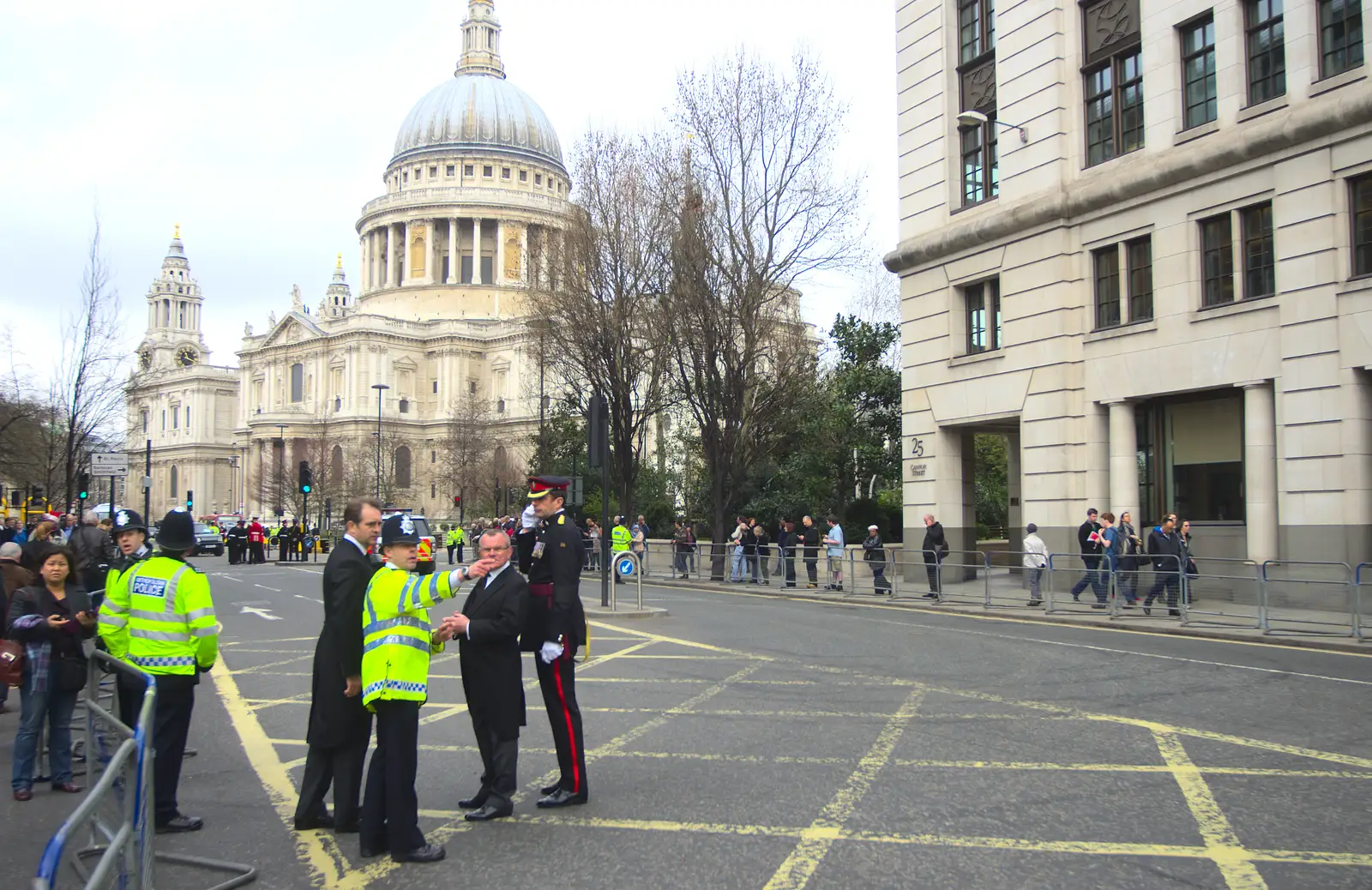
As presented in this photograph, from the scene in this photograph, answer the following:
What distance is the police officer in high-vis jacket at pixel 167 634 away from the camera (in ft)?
21.2

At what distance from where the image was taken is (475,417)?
85.4 m

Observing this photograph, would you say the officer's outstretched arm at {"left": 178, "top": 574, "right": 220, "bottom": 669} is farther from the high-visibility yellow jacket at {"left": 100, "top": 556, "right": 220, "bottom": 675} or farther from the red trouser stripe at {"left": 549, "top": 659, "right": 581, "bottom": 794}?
the red trouser stripe at {"left": 549, "top": 659, "right": 581, "bottom": 794}

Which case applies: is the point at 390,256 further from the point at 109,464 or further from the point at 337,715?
the point at 337,715

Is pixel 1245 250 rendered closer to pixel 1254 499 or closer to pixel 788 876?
pixel 1254 499

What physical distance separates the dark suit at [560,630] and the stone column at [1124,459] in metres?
17.8

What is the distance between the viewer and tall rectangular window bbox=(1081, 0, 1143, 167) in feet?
74.0

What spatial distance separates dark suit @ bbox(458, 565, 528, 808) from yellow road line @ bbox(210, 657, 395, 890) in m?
0.92

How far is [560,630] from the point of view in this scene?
269 inches

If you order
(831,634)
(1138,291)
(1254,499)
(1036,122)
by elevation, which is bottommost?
(831,634)

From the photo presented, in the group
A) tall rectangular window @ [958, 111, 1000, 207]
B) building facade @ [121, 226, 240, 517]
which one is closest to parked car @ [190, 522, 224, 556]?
tall rectangular window @ [958, 111, 1000, 207]

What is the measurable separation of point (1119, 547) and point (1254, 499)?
2488 millimetres

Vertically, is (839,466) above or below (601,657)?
above

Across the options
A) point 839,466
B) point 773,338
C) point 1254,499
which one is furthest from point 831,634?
point 839,466

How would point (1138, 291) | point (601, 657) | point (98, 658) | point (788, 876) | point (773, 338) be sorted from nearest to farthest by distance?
point (788, 876), point (98, 658), point (601, 657), point (1138, 291), point (773, 338)
